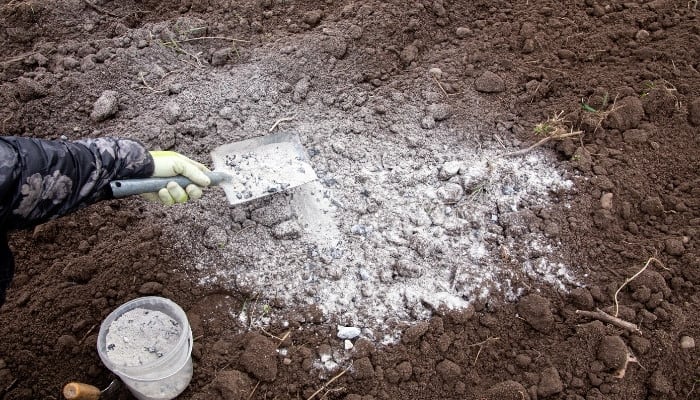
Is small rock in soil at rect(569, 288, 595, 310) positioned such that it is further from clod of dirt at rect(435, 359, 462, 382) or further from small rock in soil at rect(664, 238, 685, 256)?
clod of dirt at rect(435, 359, 462, 382)

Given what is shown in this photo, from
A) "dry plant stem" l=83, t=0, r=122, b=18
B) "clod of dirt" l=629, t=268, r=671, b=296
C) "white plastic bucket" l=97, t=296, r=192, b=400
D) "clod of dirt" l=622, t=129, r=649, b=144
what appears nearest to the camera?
"white plastic bucket" l=97, t=296, r=192, b=400

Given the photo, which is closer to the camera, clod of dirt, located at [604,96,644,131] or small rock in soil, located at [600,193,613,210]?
small rock in soil, located at [600,193,613,210]

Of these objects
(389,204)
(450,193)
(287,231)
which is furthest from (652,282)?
(287,231)

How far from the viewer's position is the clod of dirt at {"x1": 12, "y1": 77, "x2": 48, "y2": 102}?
3029 millimetres

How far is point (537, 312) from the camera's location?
2.31m

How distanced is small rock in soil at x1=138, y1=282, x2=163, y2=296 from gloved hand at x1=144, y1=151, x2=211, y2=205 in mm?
397

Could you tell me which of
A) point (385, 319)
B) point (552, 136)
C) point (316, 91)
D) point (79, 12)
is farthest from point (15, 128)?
point (552, 136)

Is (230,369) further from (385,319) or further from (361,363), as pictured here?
(385,319)

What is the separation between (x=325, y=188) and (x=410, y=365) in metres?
1.00

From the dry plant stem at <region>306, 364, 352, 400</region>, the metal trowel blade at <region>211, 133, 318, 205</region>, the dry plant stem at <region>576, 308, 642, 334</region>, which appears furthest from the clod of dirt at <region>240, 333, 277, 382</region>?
the dry plant stem at <region>576, 308, 642, 334</region>

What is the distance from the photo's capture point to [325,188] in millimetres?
2736

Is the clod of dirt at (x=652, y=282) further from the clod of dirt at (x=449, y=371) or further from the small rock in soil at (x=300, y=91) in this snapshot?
the small rock in soil at (x=300, y=91)

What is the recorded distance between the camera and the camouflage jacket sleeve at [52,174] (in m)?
1.72

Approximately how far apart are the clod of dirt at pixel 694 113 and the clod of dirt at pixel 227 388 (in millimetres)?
2628
